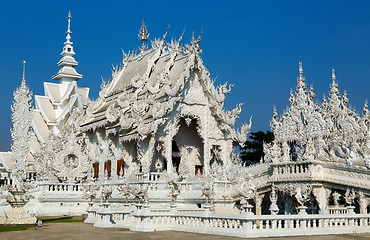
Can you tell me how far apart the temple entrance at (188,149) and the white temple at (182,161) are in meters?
0.06

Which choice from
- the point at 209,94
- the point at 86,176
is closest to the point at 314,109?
the point at 209,94

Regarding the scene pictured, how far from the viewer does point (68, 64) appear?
48.5 m

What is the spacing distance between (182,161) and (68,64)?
75.6 feet

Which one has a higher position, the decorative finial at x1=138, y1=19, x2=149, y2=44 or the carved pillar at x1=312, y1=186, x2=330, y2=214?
the decorative finial at x1=138, y1=19, x2=149, y2=44

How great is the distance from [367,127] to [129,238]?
1017 inches

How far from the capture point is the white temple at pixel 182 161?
16750 mm

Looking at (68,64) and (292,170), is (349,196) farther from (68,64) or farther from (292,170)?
(68,64)

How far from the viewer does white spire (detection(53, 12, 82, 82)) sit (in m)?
47.5

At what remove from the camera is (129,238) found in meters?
13.9

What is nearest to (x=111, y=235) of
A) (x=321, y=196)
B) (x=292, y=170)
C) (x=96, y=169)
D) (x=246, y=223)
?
(x=246, y=223)

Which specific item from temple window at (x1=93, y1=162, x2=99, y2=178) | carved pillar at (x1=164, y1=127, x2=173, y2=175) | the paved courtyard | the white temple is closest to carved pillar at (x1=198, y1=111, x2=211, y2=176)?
the white temple

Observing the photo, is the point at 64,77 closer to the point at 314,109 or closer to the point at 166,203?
the point at 314,109

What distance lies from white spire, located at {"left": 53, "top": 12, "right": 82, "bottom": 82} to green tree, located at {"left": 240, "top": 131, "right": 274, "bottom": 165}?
16686mm

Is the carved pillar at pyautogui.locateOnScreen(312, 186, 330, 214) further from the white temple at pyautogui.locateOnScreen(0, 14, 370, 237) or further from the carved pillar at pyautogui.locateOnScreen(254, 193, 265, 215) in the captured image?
the carved pillar at pyautogui.locateOnScreen(254, 193, 265, 215)
